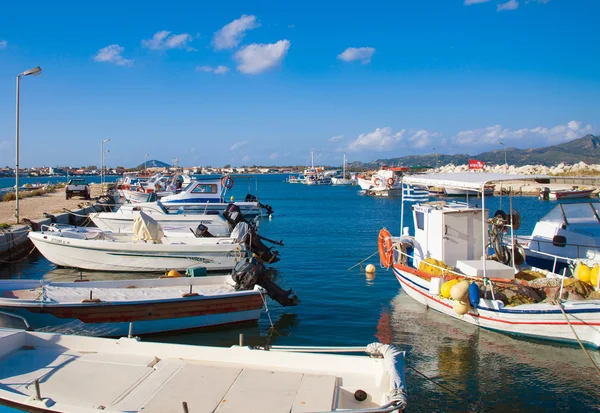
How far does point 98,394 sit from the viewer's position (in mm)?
5957

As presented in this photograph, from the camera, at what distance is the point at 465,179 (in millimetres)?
13922

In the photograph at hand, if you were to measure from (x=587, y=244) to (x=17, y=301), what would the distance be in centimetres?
1471

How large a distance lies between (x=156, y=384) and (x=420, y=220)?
1112 cm

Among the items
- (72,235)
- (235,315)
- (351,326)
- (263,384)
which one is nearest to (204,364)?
(263,384)

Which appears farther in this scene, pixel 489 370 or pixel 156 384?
pixel 489 370

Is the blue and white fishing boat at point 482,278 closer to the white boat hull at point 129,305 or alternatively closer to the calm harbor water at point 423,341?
the calm harbor water at point 423,341

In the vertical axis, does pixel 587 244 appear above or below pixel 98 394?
above

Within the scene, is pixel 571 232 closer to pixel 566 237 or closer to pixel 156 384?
pixel 566 237

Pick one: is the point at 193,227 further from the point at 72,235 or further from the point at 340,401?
the point at 340,401

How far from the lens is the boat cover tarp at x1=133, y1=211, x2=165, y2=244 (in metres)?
18.8

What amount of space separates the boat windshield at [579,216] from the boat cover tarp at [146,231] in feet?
45.1

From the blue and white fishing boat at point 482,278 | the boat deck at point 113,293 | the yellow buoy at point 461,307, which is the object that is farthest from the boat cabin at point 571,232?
the boat deck at point 113,293

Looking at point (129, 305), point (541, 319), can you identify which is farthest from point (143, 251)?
point (541, 319)

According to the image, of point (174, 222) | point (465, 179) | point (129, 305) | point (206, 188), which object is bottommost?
point (129, 305)
